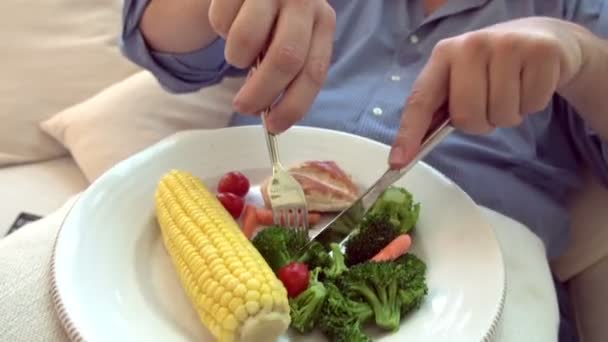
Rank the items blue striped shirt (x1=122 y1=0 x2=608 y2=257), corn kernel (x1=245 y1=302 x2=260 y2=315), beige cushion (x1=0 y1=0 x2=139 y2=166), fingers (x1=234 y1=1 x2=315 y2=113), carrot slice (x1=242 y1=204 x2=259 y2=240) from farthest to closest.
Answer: beige cushion (x1=0 y1=0 x2=139 y2=166), blue striped shirt (x1=122 y1=0 x2=608 y2=257), carrot slice (x1=242 y1=204 x2=259 y2=240), fingers (x1=234 y1=1 x2=315 y2=113), corn kernel (x1=245 y1=302 x2=260 y2=315)

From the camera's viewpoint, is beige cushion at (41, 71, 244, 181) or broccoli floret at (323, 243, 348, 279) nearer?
broccoli floret at (323, 243, 348, 279)

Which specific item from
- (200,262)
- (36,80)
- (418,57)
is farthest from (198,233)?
(36,80)

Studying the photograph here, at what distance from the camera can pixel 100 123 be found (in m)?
1.22

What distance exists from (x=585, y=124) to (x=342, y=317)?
55cm

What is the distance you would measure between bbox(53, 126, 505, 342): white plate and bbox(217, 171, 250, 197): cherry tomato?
4 cm

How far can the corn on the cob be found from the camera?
646 millimetres

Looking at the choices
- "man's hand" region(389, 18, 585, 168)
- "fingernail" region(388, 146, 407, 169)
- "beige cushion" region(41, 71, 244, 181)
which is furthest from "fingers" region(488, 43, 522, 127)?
"beige cushion" region(41, 71, 244, 181)

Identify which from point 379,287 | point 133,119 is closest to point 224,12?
point 379,287

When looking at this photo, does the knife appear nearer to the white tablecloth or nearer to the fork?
the fork

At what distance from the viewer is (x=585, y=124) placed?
1054 mm

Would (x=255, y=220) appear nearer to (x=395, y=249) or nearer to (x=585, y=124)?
(x=395, y=249)

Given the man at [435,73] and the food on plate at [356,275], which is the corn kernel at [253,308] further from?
the man at [435,73]

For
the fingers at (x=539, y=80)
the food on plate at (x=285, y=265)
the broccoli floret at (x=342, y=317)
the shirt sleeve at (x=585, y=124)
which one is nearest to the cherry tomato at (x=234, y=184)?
the food on plate at (x=285, y=265)

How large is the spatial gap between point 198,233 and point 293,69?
0.20m
